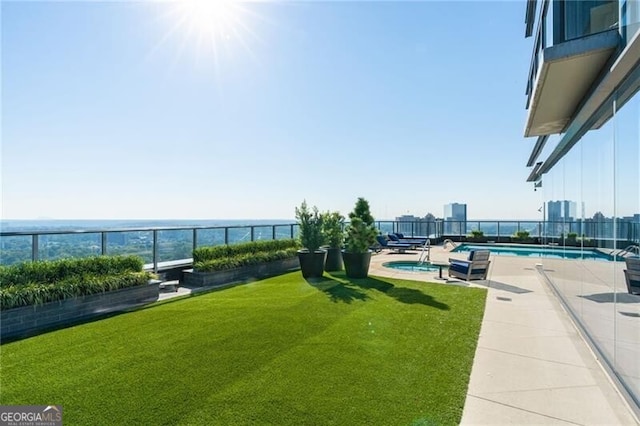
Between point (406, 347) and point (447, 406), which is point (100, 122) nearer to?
point (406, 347)

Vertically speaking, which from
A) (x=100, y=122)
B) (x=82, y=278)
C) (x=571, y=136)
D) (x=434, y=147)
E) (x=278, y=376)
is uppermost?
(x=434, y=147)

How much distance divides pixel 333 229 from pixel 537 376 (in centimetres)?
625

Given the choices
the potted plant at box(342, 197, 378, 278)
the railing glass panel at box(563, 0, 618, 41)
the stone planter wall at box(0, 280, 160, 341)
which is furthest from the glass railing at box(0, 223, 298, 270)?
the railing glass panel at box(563, 0, 618, 41)

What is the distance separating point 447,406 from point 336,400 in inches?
35.7

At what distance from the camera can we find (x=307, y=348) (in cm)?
368

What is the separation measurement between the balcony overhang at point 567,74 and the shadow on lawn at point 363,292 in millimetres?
3781

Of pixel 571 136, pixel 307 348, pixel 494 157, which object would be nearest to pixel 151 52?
pixel 307 348

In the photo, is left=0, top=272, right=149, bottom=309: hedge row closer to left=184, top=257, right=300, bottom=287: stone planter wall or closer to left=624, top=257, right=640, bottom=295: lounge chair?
left=184, top=257, right=300, bottom=287: stone planter wall

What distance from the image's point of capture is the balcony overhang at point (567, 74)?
127 inches

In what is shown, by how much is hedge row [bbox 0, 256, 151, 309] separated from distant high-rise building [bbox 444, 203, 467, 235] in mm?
17564

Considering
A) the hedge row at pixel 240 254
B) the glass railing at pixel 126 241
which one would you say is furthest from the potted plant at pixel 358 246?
the glass railing at pixel 126 241

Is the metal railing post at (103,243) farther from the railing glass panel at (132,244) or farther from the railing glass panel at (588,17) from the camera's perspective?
the railing glass panel at (588,17)

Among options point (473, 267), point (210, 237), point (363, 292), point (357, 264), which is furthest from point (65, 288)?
point (473, 267)

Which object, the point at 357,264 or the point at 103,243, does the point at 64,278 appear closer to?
the point at 103,243
